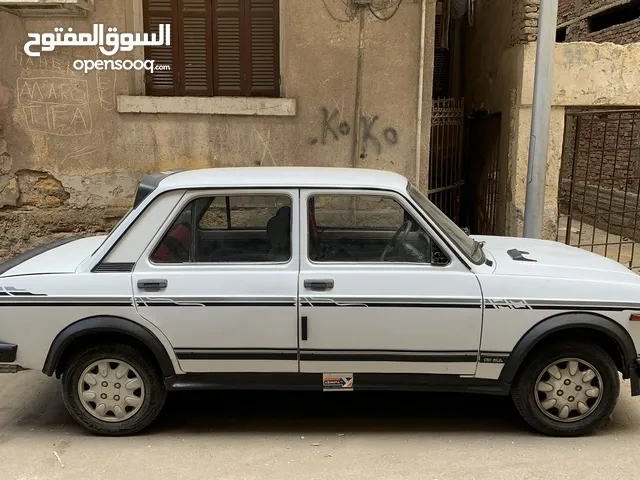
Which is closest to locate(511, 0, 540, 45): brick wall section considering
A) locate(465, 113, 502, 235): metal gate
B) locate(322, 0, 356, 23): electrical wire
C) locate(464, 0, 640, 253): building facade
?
locate(464, 0, 640, 253): building facade

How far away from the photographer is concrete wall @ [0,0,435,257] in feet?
22.4

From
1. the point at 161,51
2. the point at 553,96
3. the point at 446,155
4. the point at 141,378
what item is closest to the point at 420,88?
the point at 553,96

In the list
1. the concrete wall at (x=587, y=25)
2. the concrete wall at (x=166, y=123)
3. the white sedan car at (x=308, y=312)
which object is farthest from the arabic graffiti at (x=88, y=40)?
the concrete wall at (x=587, y=25)

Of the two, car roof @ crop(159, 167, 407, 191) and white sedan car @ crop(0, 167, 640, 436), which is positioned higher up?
car roof @ crop(159, 167, 407, 191)

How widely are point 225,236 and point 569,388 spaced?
2351 mm

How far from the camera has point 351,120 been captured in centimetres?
700

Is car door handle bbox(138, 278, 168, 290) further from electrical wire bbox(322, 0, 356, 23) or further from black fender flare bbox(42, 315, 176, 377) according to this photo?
electrical wire bbox(322, 0, 356, 23)

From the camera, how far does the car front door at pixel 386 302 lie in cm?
341

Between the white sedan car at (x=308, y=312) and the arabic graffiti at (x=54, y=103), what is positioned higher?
the arabic graffiti at (x=54, y=103)

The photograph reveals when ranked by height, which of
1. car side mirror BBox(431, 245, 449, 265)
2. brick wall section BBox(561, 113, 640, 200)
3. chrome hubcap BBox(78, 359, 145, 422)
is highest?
brick wall section BBox(561, 113, 640, 200)

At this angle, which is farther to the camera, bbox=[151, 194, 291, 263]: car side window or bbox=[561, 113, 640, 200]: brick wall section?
bbox=[561, 113, 640, 200]: brick wall section

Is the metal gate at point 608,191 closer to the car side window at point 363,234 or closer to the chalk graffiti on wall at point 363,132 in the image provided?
the chalk graffiti on wall at point 363,132

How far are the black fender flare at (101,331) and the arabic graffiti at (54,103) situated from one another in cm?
419

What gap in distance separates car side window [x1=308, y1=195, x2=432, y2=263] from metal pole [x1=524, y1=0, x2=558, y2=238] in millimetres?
2504
